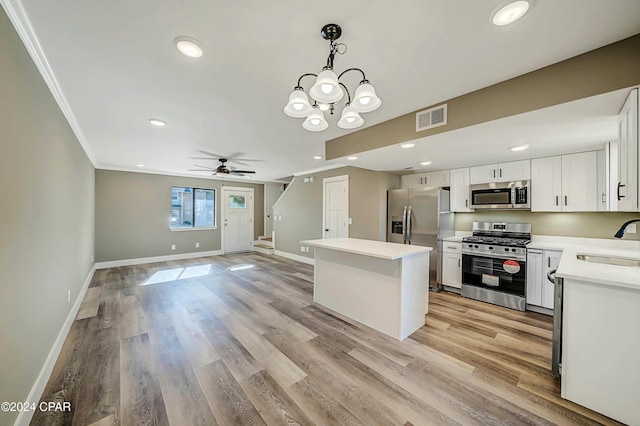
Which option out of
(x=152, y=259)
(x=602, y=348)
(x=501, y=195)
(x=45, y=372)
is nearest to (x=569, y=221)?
(x=501, y=195)

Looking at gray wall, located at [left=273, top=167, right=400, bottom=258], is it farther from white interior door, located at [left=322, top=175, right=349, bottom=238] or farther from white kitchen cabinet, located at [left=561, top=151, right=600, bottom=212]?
white kitchen cabinet, located at [left=561, top=151, right=600, bottom=212]

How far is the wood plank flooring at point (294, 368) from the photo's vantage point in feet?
5.19

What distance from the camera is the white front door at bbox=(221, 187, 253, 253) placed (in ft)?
24.6

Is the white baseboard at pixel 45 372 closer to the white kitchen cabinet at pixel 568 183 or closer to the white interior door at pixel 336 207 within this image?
the white interior door at pixel 336 207

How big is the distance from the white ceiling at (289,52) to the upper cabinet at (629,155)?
12 cm

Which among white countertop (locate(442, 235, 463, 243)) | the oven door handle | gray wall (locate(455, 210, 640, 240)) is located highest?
gray wall (locate(455, 210, 640, 240))

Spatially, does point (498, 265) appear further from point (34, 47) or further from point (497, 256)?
point (34, 47)

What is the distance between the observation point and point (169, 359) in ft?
7.11

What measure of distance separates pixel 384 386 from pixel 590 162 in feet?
12.5

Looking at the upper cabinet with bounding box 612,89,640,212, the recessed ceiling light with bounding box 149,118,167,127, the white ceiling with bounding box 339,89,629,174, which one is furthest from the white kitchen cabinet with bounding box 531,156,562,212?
the recessed ceiling light with bounding box 149,118,167,127

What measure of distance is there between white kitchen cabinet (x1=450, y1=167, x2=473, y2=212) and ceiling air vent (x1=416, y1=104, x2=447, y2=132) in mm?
2178

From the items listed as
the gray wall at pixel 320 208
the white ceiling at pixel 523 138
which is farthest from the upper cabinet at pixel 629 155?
the gray wall at pixel 320 208

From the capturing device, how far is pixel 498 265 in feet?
11.3

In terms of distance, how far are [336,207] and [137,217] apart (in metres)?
5.15
